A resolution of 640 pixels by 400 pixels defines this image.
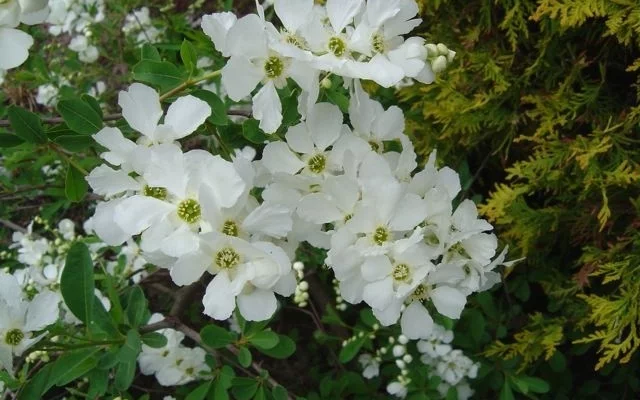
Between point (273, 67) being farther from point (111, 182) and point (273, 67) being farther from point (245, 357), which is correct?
point (245, 357)

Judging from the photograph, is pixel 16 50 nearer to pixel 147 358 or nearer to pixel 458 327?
pixel 147 358

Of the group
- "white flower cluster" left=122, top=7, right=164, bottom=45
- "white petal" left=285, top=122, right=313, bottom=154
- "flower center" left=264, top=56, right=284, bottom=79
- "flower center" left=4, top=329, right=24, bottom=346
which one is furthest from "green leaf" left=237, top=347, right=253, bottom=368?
"white flower cluster" left=122, top=7, right=164, bottom=45

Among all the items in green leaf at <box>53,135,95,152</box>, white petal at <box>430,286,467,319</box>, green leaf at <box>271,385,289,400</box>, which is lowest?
green leaf at <box>271,385,289,400</box>

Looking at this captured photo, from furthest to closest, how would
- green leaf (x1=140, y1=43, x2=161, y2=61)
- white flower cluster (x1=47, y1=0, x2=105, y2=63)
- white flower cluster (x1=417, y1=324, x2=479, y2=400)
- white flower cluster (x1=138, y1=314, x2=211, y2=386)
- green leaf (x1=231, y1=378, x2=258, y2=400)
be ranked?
white flower cluster (x1=47, y1=0, x2=105, y2=63), white flower cluster (x1=417, y1=324, x2=479, y2=400), white flower cluster (x1=138, y1=314, x2=211, y2=386), green leaf (x1=231, y1=378, x2=258, y2=400), green leaf (x1=140, y1=43, x2=161, y2=61)

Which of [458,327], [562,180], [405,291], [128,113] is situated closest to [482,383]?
[458,327]

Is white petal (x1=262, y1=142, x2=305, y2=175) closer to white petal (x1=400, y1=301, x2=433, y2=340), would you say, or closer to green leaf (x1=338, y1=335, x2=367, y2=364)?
white petal (x1=400, y1=301, x2=433, y2=340)

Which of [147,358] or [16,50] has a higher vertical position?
[16,50]

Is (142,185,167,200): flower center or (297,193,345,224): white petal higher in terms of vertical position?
(142,185,167,200): flower center
